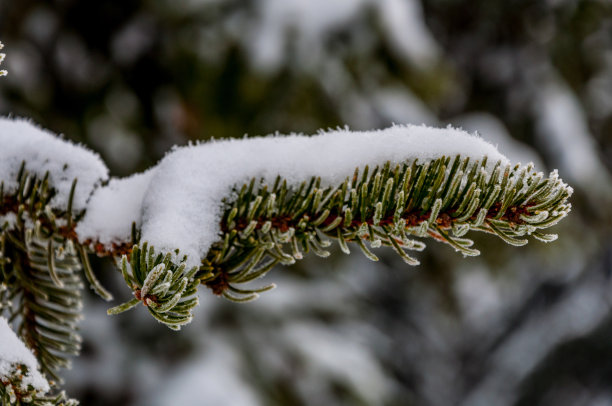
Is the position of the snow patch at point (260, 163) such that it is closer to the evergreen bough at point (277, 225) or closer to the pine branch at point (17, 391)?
the evergreen bough at point (277, 225)

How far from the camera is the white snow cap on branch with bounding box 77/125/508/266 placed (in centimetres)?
52

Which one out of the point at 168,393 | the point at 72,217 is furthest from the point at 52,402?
the point at 168,393

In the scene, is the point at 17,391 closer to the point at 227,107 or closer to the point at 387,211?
the point at 387,211

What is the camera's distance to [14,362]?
434 millimetres

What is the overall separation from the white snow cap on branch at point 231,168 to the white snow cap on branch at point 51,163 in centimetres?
2

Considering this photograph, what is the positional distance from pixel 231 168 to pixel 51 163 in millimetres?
205

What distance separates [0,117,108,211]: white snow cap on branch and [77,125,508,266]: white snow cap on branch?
0.08ft

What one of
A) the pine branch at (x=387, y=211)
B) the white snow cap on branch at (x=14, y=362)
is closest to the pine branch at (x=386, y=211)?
the pine branch at (x=387, y=211)

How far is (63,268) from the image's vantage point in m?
0.62

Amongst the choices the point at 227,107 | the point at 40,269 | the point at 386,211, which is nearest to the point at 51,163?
the point at 40,269

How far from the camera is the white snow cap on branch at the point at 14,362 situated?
1.41 feet

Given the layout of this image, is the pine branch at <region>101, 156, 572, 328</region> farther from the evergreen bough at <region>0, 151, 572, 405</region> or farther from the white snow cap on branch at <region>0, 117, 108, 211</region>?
the white snow cap on branch at <region>0, 117, 108, 211</region>

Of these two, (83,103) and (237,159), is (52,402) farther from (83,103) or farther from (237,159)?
(83,103)

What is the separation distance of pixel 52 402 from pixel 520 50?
12.8 feet
